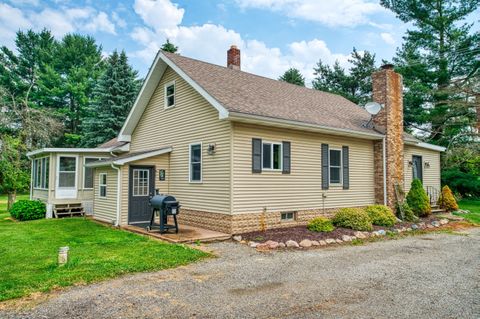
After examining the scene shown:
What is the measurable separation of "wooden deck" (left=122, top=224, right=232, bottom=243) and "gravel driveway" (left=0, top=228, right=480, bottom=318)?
133cm

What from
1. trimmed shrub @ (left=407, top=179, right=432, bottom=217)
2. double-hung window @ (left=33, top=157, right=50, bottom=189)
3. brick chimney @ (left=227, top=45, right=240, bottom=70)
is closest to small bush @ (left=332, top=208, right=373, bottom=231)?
trimmed shrub @ (left=407, top=179, right=432, bottom=217)

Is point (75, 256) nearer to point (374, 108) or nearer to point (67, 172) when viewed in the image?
point (67, 172)

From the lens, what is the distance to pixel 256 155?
10000mm

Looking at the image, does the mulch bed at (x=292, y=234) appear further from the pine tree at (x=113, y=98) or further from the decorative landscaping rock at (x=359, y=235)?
the pine tree at (x=113, y=98)

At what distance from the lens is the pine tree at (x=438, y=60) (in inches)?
900

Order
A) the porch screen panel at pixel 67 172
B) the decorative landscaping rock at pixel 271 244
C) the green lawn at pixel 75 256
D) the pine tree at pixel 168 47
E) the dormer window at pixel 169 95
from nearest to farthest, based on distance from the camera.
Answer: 1. the green lawn at pixel 75 256
2. the decorative landscaping rock at pixel 271 244
3. the dormer window at pixel 169 95
4. the porch screen panel at pixel 67 172
5. the pine tree at pixel 168 47

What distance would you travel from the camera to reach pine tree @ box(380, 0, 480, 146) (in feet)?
75.0

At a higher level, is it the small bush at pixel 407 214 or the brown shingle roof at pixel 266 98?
the brown shingle roof at pixel 266 98

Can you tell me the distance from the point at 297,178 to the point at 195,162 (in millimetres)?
3424

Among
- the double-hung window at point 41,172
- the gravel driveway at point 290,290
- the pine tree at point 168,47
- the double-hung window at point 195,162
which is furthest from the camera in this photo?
the pine tree at point 168,47

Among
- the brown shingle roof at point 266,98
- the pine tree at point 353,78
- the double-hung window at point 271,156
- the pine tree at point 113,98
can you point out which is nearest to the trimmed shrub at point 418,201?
the brown shingle roof at point 266,98

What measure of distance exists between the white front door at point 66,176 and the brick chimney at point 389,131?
13090 mm

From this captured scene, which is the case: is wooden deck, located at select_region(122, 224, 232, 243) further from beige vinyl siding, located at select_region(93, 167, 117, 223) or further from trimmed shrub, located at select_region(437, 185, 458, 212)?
trimmed shrub, located at select_region(437, 185, 458, 212)

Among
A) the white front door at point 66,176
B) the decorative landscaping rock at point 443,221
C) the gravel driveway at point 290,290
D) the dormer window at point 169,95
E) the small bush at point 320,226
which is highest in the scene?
the dormer window at point 169,95
